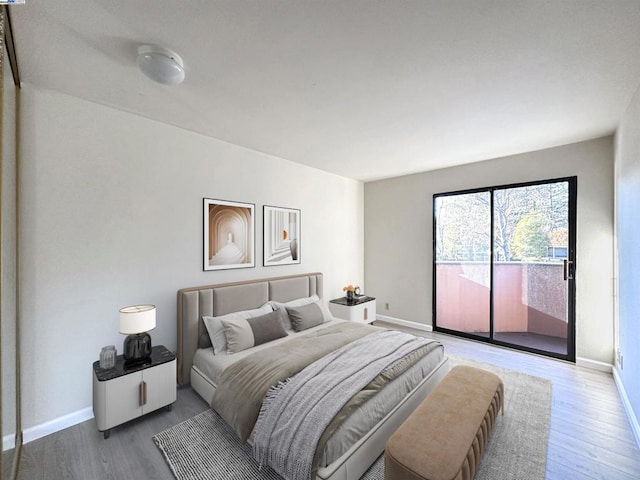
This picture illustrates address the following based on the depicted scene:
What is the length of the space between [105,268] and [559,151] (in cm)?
519

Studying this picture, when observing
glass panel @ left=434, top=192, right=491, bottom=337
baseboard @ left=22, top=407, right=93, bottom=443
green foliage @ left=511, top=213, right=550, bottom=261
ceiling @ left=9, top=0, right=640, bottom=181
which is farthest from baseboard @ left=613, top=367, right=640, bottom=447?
baseboard @ left=22, top=407, right=93, bottom=443

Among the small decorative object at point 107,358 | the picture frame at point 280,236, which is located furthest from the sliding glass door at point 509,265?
the small decorative object at point 107,358

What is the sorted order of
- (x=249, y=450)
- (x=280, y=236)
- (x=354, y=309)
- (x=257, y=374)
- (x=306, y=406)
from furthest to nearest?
(x=354, y=309)
(x=280, y=236)
(x=257, y=374)
(x=249, y=450)
(x=306, y=406)

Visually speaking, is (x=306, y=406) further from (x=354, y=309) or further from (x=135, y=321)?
(x=354, y=309)

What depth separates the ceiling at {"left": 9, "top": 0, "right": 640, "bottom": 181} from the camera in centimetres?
142

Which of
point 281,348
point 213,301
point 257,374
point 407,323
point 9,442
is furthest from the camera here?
point 407,323

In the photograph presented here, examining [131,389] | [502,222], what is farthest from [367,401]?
[502,222]

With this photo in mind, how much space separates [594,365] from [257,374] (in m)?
3.88

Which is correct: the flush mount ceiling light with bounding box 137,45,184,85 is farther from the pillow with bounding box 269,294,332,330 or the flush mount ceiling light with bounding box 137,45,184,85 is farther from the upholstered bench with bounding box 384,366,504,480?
the upholstered bench with bounding box 384,366,504,480

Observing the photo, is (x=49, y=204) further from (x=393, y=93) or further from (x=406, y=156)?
(x=406, y=156)

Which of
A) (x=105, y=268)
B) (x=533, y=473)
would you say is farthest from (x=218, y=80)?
(x=533, y=473)

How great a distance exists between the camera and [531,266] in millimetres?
3684

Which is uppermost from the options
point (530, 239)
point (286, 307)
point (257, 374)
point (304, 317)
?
point (530, 239)

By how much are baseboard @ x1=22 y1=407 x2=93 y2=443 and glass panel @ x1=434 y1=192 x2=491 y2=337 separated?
4.52 m
